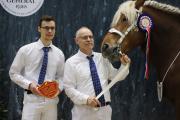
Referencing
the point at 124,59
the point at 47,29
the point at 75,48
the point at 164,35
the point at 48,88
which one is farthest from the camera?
the point at 75,48

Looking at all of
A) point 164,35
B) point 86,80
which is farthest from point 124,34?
point 86,80

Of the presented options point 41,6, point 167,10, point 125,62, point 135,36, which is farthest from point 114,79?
point 41,6

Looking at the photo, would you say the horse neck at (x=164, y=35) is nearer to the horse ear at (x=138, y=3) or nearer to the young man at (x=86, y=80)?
the horse ear at (x=138, y=3)

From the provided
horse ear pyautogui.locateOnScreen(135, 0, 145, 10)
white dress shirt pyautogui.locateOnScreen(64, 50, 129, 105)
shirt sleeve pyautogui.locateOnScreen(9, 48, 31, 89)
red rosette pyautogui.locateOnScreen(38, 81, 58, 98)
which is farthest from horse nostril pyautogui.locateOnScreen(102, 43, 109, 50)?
shirt sleeve pyautogui.locateOnScreen(9, 48, 31, 89)

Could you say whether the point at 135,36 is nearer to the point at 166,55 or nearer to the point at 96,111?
the point at 166,55

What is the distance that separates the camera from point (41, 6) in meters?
4.71

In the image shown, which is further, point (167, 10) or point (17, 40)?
point (17, 40)

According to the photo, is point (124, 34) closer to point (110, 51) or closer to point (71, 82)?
point (110, 51)

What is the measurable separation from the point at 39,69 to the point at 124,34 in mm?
981

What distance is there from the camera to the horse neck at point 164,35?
10.4 ft

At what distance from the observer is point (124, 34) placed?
3.26m

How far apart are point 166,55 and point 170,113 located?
1.68m

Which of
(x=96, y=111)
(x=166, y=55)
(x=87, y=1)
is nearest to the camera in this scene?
(x=166, y=55)

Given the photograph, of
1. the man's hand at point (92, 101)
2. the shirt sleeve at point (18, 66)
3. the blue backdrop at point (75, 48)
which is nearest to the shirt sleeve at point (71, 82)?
the man's hand at point (92, 101)
